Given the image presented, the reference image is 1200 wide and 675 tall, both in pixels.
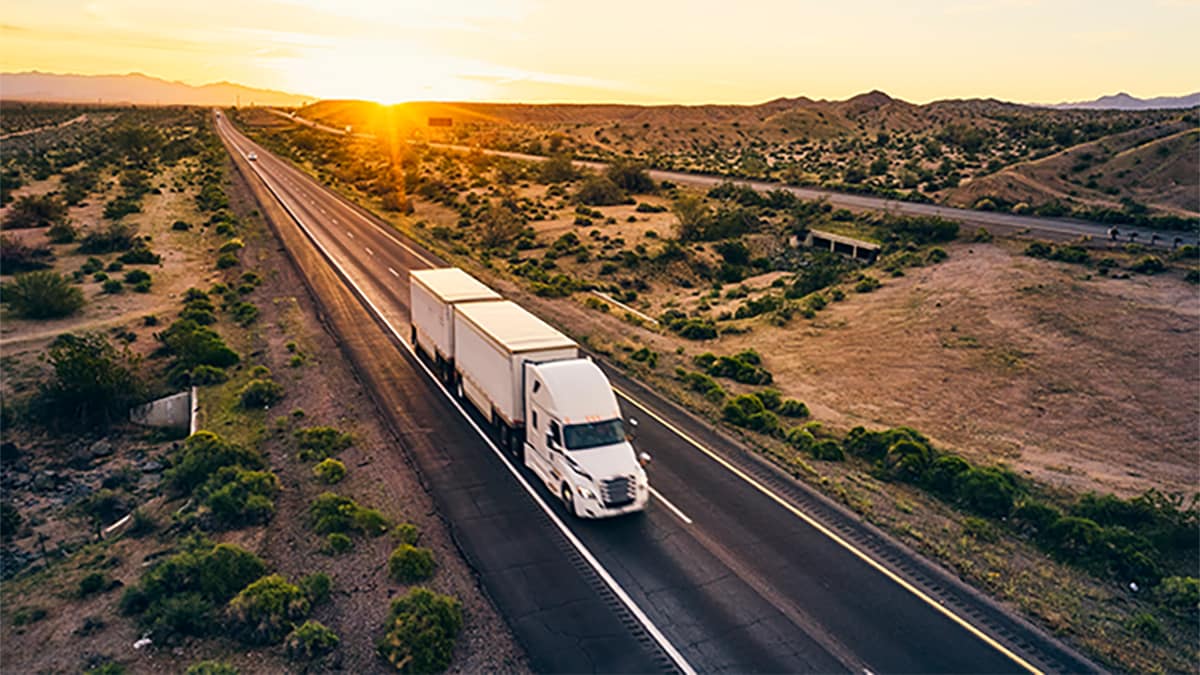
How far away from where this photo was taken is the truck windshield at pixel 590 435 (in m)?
18.4

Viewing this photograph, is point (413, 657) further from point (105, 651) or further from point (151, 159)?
point (151, 159)

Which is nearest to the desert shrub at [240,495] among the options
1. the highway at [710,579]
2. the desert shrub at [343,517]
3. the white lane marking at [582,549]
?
the desert shrub at [343,517]

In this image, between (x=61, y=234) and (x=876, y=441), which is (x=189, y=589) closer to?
(x=876, y=441)

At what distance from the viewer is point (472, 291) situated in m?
28.2

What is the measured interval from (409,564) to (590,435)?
5.80m

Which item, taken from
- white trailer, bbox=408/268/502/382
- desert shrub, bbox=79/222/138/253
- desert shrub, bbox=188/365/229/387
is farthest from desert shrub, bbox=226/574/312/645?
desert shrub, bbox=79/222/138/253

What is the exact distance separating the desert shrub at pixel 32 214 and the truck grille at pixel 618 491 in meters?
61.7

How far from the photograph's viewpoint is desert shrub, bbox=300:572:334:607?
15.2 metres

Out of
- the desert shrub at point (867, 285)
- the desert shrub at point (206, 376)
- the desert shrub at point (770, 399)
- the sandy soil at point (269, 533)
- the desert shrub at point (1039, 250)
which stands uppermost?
the desert shrub at point (1039, 250)

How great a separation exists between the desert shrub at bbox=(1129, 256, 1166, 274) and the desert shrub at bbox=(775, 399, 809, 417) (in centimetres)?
2492

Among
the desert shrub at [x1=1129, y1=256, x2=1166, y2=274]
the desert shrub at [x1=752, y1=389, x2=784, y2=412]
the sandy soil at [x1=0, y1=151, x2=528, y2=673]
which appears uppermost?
the desert shrub at [x1=1129, y1=256, x2=1166, y2=274]

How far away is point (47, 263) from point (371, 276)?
71.7 ft

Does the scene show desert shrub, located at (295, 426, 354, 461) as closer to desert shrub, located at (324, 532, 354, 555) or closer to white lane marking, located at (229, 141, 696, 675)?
white lane marking, located at (229, 141, 696, 675)

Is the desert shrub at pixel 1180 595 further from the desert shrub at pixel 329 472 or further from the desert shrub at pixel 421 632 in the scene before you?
the desert shrub at pixel 329 472
